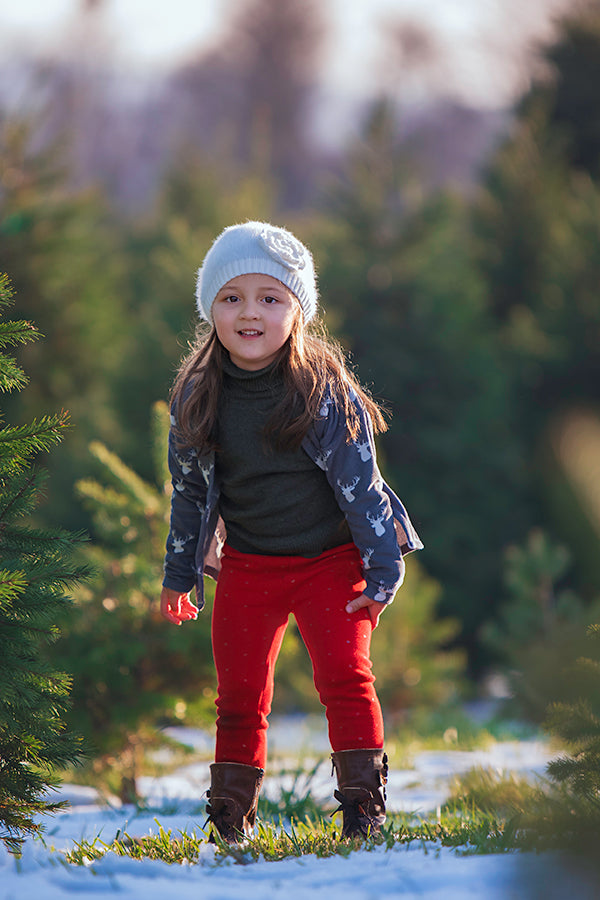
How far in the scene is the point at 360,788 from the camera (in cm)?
250

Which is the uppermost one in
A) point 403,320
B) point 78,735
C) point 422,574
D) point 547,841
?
point 403,320

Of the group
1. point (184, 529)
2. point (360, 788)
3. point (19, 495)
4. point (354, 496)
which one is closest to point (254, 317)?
point (354, 496)

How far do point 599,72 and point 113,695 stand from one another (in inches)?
424

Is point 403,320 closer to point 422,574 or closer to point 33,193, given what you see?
point 422,574

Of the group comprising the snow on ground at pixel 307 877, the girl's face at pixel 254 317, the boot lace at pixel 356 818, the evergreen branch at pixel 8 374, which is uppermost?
the girl's face at pixel 254 317

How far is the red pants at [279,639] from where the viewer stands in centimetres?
256

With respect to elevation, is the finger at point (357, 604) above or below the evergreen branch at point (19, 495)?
below

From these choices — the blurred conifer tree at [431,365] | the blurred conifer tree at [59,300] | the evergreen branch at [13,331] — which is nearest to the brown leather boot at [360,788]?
the evergreen branch at [13,331]

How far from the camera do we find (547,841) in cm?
211

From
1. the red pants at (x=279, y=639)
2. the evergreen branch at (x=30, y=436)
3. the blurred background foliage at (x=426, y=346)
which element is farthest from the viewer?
the blurred background foliage at (x=426, y=346)

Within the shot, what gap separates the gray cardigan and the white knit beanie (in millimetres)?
344

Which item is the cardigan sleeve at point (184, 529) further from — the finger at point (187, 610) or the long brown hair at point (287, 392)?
the long brown hair at point (287, 392)

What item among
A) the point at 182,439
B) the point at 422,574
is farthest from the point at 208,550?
the point at 422,574

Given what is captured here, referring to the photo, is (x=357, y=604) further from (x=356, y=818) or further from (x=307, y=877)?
(x=307, y=877)
